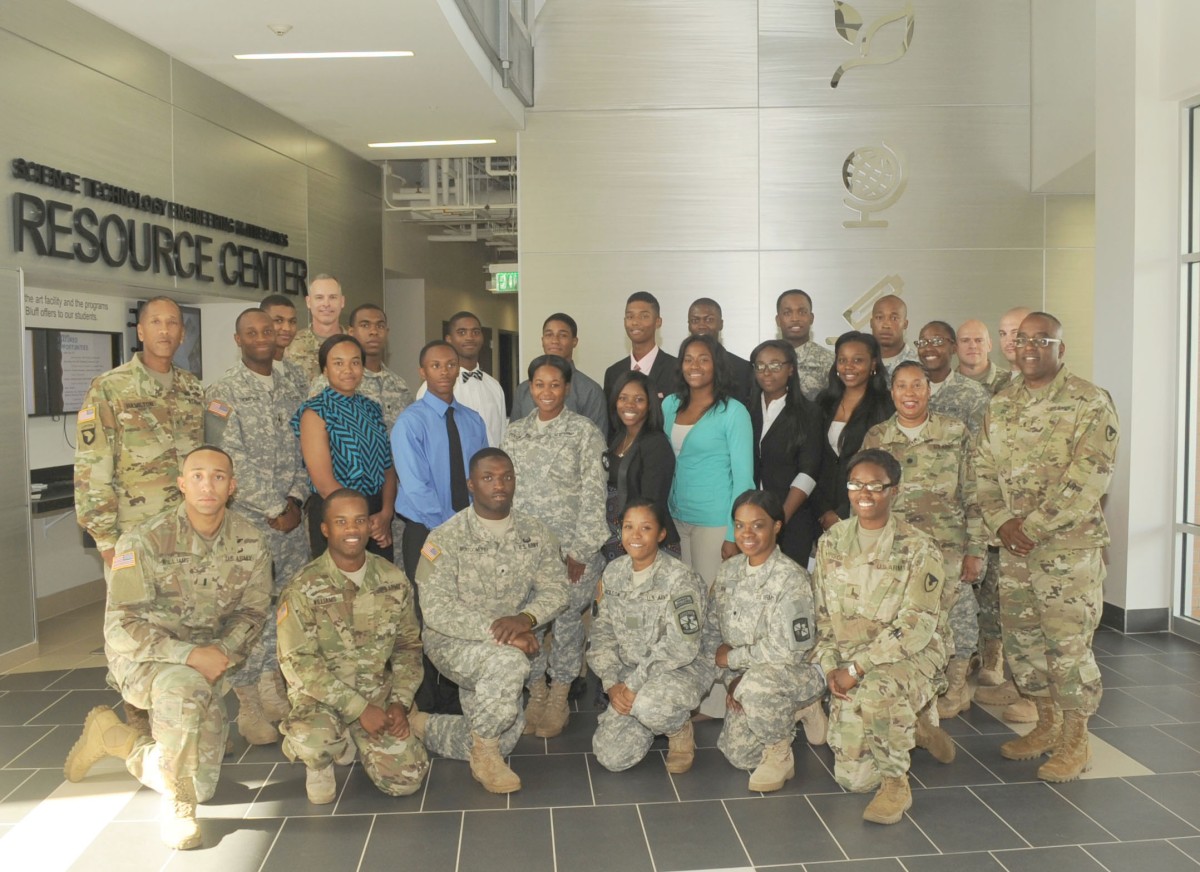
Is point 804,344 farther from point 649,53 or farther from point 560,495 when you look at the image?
point 649,53

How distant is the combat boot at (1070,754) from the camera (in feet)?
13.0

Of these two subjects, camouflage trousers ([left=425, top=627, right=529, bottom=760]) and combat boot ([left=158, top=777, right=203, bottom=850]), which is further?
camouflage trousers ([left=425, top=627, right=529, bottom=760])

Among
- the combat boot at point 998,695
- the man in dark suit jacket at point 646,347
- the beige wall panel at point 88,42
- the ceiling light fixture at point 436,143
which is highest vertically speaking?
the ceiling light fixture at point 436,143

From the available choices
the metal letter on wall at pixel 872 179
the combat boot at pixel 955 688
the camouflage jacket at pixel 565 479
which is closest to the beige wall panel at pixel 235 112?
the camouflage jacket at pixel 565 479

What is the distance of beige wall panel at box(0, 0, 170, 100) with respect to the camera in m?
5.44

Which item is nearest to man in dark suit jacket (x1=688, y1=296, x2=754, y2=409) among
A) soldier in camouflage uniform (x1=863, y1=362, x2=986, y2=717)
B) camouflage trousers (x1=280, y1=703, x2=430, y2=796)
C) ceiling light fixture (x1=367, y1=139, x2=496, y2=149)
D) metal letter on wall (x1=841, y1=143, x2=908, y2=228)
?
soldier in camouflage uniform (x1=863, y1=362, x2=986, y2=717)

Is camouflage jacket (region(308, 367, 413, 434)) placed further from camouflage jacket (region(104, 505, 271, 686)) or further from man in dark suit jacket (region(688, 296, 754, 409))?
man in dark suit jacket (region(688, 296, 754, 409))

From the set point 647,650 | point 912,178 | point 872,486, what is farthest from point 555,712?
point 912,178

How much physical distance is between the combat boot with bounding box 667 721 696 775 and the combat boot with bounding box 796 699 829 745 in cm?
52

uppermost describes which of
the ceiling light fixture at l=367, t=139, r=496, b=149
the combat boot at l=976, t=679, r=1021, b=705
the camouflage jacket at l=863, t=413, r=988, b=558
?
the ceiling light fixture at l=367, t=139, r=496, b=149

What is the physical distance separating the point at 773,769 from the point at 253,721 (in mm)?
2225

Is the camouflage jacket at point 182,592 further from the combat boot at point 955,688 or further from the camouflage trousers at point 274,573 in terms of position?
the combat boot at point 955,688

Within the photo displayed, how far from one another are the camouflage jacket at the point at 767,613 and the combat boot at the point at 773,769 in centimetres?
32

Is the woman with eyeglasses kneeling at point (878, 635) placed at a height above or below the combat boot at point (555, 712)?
above
